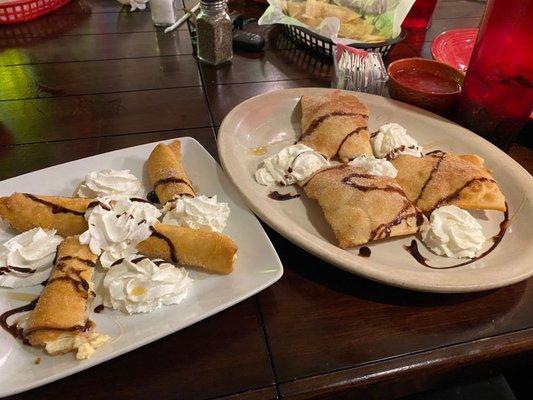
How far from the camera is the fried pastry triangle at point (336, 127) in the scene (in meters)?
1.22

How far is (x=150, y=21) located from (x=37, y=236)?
59.7 inches

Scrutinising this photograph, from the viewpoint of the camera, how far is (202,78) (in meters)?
1.64

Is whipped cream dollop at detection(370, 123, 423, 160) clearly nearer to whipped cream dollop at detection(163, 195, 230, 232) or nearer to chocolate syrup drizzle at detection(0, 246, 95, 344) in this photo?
whipped cream dollop at detection(163, 195, 230, 232)

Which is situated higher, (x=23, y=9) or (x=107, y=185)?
A: (x=23, y=9)

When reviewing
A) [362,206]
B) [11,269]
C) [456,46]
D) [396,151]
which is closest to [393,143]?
[396,151]

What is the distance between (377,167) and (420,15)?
1302 millimetres

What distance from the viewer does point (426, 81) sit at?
146 centimetres

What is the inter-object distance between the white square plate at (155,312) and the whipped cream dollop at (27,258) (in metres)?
0.02

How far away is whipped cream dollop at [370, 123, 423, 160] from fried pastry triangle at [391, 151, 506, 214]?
0.06 meters

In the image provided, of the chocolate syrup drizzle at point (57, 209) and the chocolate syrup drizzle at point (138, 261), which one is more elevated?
the chocolate syrup drizzle at point (57, 209)

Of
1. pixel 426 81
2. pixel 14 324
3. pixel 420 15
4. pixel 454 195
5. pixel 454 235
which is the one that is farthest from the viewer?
pixel 420 15

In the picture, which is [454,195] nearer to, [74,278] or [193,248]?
[193,248]

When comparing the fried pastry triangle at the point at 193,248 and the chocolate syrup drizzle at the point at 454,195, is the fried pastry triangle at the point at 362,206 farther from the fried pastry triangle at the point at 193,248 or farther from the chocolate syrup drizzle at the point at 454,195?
the fried pastry triangle at the point at 193,248

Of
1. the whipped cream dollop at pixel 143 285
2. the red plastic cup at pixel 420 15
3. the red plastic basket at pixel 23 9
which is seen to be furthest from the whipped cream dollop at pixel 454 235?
the red plastic basket at pixel 23 9
